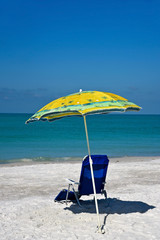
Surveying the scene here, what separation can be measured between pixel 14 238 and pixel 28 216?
36.0 inches

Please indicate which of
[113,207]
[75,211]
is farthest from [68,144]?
[75,211]

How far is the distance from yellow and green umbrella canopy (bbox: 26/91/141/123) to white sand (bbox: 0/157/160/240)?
160 cm

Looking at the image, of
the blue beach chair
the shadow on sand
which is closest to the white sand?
the shadow on sand

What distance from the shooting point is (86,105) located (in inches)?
159

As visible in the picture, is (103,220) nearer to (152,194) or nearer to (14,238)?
(14,238)

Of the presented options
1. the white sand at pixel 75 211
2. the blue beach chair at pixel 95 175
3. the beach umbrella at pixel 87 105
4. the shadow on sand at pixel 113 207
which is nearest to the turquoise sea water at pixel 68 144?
the white sand at pixel 75 211

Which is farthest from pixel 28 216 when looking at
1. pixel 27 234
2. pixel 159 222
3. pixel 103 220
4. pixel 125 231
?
pixel 159 222

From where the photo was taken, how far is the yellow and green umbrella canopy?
13.0 feet

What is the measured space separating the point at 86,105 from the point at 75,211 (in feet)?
7.11

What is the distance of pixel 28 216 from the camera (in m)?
5.06

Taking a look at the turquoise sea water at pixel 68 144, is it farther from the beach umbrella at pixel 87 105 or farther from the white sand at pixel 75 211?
the beach umbrella at pixel 87 105

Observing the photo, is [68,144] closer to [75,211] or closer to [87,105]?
[75,211]

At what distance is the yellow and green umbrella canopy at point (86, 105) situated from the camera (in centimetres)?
397

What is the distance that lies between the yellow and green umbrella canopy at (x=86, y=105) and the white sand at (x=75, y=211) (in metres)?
1.60
